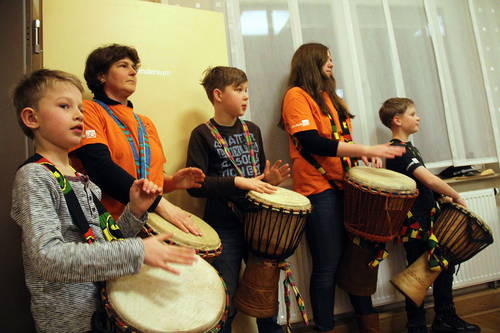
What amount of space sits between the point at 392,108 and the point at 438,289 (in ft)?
4.22

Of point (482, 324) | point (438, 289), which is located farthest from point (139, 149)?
point (482, 324)

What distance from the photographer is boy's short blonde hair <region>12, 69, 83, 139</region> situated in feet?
3.74

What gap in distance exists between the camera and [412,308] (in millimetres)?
2207

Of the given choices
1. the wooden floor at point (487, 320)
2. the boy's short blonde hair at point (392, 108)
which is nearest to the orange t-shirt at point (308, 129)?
the boy's short blonde hair at point (392, 108)

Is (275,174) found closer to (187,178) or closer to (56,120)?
(187,178)

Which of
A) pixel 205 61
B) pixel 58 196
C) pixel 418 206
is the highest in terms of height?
pixel 205 61

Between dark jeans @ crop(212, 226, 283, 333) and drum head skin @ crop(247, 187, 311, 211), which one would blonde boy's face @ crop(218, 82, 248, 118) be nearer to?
drum head skin @ crop(247, 187, 311, 211)

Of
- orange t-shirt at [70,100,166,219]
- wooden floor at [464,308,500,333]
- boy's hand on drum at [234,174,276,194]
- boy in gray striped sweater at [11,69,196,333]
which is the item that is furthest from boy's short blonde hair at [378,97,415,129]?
boy in gray striped sweater at [11,69,196,333]

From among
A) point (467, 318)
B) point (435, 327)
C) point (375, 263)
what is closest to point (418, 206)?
point (375, 263)

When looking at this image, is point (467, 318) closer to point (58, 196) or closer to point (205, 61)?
point (205, 61)

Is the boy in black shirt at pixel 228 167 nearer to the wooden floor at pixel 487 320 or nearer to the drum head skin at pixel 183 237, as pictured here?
the drum head skin at pixel 183 237

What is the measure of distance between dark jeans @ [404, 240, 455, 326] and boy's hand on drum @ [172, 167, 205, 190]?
1.53 metres

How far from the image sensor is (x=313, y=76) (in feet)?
7.24

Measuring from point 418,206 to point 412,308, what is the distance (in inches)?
26.0
